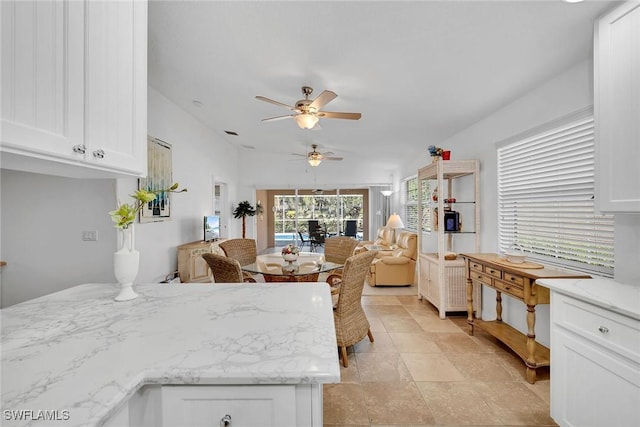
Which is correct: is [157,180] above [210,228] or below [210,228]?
above

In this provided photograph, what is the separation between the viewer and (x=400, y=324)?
329 cm

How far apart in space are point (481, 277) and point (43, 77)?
3402 millimetres

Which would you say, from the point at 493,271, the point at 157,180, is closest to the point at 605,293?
the point at 493,271

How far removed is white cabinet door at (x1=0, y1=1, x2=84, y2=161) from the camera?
77 cm

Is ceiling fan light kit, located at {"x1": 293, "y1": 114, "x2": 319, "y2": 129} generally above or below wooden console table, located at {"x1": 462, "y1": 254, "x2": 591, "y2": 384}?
above

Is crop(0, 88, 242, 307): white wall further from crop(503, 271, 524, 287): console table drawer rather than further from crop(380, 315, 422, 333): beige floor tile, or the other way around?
crop(503, 271, 524, 287): console table drawer

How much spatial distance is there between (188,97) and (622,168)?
14.3 feet

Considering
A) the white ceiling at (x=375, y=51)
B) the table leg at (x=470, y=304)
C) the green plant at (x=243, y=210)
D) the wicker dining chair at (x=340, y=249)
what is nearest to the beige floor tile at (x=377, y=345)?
the table leg at (x=470, y=304)

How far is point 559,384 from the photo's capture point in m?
1.62

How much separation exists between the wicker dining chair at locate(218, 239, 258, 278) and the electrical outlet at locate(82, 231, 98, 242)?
1.28m

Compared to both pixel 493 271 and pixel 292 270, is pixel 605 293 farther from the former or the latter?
pixel 292 270

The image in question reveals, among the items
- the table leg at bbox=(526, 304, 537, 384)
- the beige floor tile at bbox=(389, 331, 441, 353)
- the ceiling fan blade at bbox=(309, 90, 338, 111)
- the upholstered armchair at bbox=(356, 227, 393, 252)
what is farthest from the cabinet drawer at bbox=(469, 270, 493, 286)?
the upholstered armchair at bbox=(356, 227, 393, 252)

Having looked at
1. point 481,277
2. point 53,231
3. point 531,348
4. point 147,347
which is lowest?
point 531,348

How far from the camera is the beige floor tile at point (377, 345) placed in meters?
2.68
